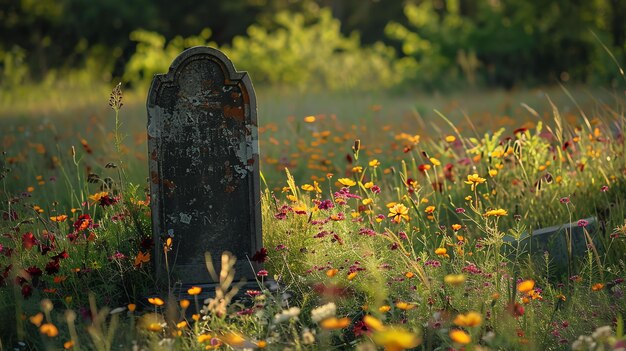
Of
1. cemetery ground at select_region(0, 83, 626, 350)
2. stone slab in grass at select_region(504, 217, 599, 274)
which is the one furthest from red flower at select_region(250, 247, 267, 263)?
stone slab in grass at select_region(504, 217, 599, 274)

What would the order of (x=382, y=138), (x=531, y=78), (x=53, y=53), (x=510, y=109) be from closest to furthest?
(x=382, y=138) < (x=510, y=109) < (x=531, y=78) < (x=53, y=53)

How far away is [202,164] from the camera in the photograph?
437 centimetres

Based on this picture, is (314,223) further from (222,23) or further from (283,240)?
(222,23)

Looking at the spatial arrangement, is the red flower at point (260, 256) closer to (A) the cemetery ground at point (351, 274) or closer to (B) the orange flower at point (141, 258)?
(A) the cemetery ground at point (351, 274)

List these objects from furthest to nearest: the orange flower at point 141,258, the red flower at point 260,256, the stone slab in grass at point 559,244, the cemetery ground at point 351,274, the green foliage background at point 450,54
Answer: the green foliage background at point 450,54 → the stone slab in grass at point 559,244 → the red flower at point 260,256 → the orange flower at point 141,258 → the cemetery ground at point 351,274

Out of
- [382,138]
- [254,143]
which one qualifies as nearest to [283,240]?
[254,143]

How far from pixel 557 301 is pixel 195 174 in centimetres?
205

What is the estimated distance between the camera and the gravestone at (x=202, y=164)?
4.30 metres

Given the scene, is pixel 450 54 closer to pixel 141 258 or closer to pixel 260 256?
pixel 260 256

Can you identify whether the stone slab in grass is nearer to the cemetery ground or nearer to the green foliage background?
the cemetery ground

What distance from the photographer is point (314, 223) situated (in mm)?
4430

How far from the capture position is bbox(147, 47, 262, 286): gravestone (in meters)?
4.30

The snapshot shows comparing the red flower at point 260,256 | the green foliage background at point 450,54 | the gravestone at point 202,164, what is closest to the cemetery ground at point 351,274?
the red flower at point 260,256

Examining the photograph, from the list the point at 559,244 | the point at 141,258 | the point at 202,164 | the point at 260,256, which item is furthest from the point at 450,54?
the point at 141,258
